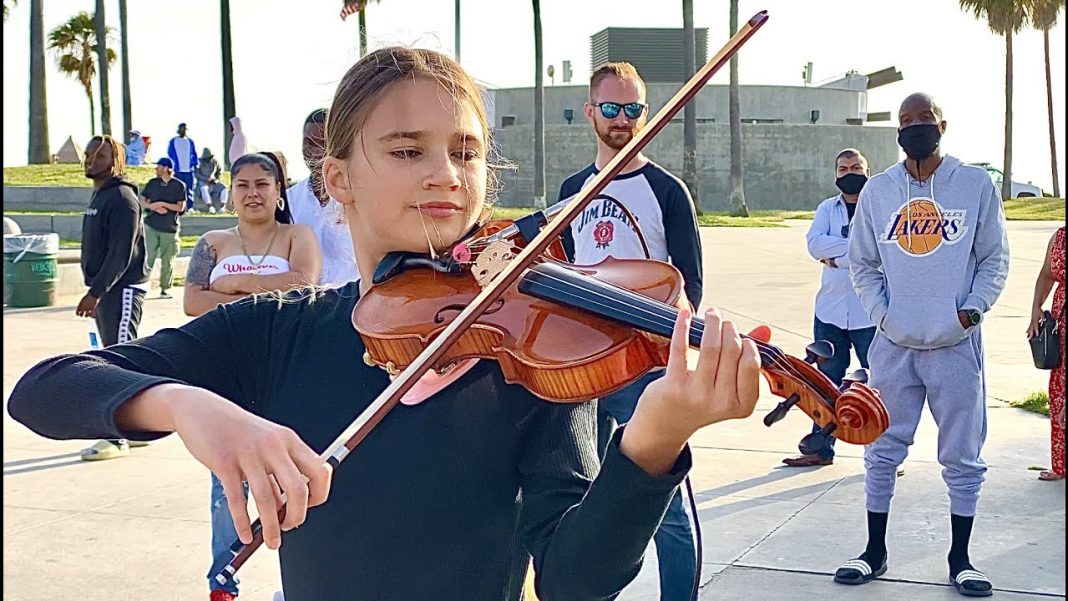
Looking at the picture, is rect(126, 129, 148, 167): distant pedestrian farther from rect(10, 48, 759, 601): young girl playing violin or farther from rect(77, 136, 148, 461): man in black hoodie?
rect(10, 48, 759, 601): young girl playing violin

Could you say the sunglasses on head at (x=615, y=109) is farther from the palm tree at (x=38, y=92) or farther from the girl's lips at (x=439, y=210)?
the palm tree at (x=38, y=92)

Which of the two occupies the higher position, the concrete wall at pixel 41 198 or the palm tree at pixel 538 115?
the palm tree at pixel 538 115

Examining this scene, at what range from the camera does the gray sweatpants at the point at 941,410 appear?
13.3ft

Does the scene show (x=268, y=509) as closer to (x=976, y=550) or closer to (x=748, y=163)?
(x=976, y=550)

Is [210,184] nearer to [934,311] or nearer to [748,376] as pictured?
[934,311]

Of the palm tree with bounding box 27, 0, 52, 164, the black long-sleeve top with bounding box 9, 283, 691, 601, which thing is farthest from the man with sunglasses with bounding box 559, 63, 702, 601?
the palm tree with bounding box 27, 0, 52, 164

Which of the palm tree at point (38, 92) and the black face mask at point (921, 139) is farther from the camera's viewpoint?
the palm tree at point (38, 92)

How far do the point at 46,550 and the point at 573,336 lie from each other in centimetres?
341

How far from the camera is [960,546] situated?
4.04 metres

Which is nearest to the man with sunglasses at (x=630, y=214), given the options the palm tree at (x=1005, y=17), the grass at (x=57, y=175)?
the grass at (x=57, y=175)

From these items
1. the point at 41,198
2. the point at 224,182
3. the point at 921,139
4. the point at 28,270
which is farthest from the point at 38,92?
the point at 921,139

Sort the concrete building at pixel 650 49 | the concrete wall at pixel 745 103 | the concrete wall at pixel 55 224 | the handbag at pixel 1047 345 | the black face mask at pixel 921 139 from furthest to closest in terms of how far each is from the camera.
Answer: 1. the concrete building at pixel 650 49
2. the concrete wall at pixel 745 103
3. the concrete wall at pixel 55 224
4. the handbag at pixel 1047 345
5. the black face mask at pixel 921 139

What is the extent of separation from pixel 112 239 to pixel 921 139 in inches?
155

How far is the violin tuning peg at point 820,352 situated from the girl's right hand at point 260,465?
887mm
